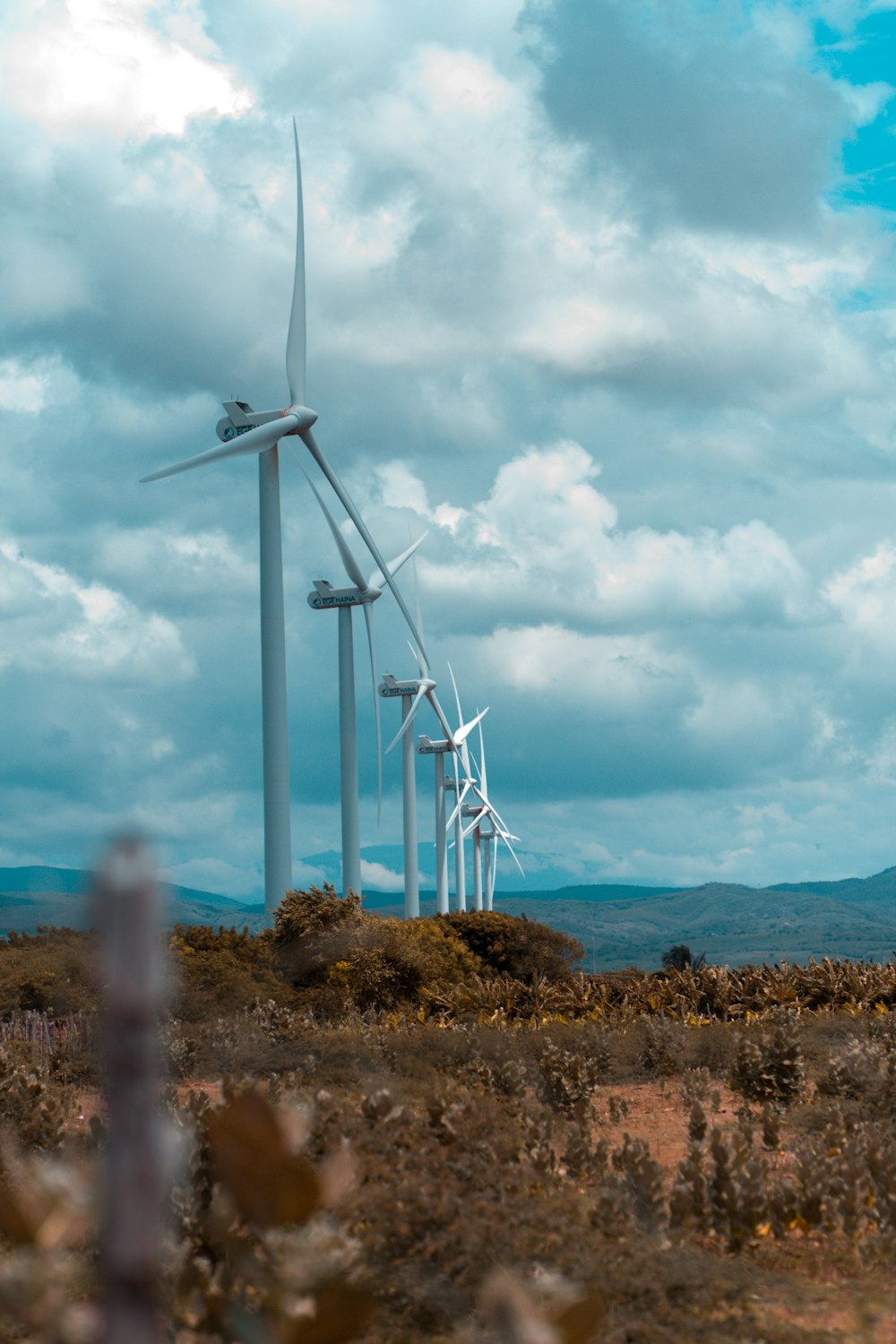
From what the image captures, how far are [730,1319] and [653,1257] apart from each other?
0.64 meters

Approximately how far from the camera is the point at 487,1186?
7.58 m

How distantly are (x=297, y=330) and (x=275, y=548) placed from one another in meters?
8.42

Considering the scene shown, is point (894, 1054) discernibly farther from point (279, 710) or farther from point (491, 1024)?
point (279, 710)

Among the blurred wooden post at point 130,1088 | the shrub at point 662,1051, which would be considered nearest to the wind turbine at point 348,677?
the shrub at point 662,1051

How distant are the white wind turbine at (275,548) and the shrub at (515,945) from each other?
25.3 ft

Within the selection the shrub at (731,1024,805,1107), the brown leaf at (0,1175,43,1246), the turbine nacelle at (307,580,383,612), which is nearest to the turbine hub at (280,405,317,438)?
the turbine nacelle at (307,580,383,612)

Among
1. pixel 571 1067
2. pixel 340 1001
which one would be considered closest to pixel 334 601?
pixel 340 1001

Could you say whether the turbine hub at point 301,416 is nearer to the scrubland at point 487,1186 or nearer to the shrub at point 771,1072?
the scrubland at point 487,1186

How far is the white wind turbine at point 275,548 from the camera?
136 ft

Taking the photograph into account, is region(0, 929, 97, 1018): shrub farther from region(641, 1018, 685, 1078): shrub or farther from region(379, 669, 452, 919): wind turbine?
region(379, 669, 452, 919): wind turbine

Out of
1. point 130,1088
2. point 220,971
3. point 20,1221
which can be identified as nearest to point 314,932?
point 220,971

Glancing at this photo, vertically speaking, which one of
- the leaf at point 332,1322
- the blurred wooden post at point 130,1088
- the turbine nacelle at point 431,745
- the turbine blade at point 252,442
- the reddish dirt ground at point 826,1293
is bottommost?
the reddish dirt ground at point 826,1293

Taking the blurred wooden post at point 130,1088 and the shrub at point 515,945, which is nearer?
the blurred wooden post at point 130,1088

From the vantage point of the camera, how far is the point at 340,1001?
28.5 meters
